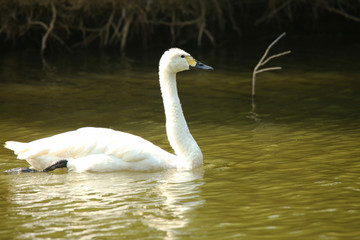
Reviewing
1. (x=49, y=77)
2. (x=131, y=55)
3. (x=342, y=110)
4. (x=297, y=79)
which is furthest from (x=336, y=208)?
(x=131, y=55)

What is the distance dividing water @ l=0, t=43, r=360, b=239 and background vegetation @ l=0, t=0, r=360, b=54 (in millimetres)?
3397

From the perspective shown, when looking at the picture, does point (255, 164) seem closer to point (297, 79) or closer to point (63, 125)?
point (63, 125)

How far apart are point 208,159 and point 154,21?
12.2 metres

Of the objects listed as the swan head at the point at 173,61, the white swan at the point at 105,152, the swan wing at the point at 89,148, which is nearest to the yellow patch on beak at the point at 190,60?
the swan head at the point at 173,61

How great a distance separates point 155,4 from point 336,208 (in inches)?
569

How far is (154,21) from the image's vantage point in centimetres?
2023

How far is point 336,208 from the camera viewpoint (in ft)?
21.1

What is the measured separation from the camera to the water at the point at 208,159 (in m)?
6.09

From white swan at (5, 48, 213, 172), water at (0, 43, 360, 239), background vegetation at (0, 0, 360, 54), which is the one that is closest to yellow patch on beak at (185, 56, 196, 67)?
A: white swan at (5, 48, 213, 172)

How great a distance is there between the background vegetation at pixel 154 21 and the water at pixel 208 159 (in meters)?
3.40

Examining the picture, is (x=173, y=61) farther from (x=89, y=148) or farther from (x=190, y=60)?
(x=89, y=148)

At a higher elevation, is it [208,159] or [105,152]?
[105,152]

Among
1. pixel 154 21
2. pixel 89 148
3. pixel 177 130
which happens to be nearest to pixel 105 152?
pixel 89 148

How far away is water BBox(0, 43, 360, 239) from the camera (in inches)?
240
